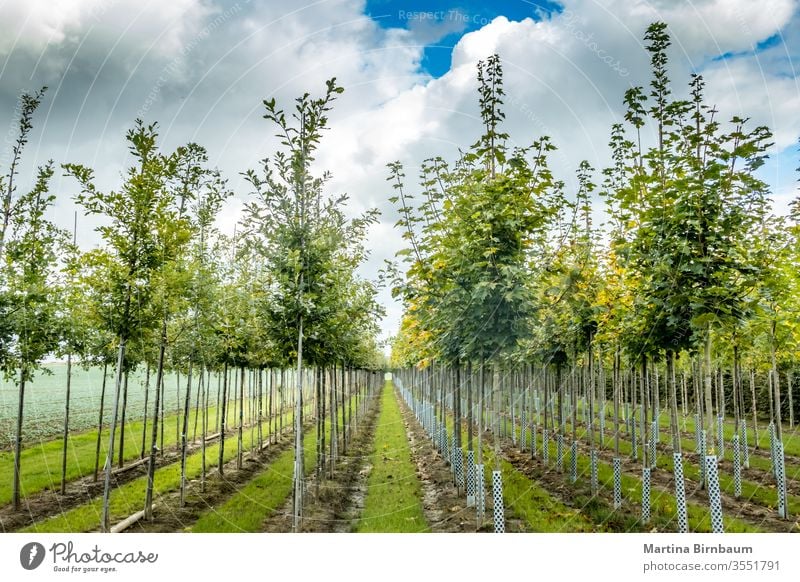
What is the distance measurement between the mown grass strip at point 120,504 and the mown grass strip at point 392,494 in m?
4.77

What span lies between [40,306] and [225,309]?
3.83m

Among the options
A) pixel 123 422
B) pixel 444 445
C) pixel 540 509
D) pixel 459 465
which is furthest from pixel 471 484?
pixel 123 422

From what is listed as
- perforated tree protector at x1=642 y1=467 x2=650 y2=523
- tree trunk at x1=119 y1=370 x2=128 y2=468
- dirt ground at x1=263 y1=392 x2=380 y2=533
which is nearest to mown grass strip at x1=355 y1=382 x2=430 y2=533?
dirt ground at x1=263 y1=392 x2=380 y2=533

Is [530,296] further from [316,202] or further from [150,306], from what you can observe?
[150,306]

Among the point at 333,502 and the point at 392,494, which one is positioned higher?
the point at 392,494

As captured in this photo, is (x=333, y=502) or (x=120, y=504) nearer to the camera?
(x=120, y=504)

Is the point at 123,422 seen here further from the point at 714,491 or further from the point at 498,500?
the point at 714,491

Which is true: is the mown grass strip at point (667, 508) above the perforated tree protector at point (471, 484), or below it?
below

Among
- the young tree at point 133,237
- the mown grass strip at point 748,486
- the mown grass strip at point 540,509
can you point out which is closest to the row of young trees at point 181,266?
the young tree at point 133,237

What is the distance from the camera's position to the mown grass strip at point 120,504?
33.4 feet

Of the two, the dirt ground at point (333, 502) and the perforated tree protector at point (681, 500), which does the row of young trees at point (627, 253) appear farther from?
the dirt ground at point (333, 502)
